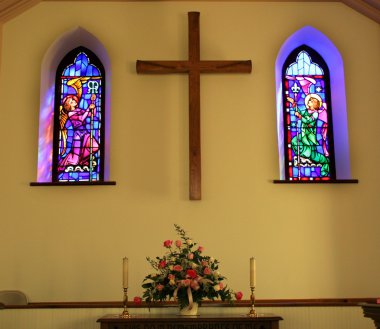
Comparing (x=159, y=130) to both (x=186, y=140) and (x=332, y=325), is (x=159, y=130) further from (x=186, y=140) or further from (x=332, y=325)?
(x=332, y=325)

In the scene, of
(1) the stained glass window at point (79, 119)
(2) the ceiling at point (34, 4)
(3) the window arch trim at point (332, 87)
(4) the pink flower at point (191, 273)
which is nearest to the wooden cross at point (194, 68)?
(3) the window arch trim at point (332, 87)

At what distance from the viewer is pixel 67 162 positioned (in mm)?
7766

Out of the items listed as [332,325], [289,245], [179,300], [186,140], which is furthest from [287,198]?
[179,300]

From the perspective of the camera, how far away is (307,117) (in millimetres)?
7914

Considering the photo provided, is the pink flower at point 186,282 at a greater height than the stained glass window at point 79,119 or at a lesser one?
lesser

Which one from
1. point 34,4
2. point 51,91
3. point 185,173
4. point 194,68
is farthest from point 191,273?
point 34,4

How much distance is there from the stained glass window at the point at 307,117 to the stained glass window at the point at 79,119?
2.15 m

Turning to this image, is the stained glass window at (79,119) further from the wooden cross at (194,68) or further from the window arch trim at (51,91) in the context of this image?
the wooden cross at (194,68)

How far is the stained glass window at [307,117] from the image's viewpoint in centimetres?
777

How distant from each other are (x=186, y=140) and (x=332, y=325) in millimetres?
2632

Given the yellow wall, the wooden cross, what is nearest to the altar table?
the yellow wall

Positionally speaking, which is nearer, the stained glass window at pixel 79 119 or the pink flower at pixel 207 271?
the pink flower at pixel 207 271

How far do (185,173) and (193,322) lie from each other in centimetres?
228

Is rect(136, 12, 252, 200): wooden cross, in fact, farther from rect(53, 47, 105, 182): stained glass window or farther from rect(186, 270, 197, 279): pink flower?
rect(186, 270, 197, 279): pink flower
